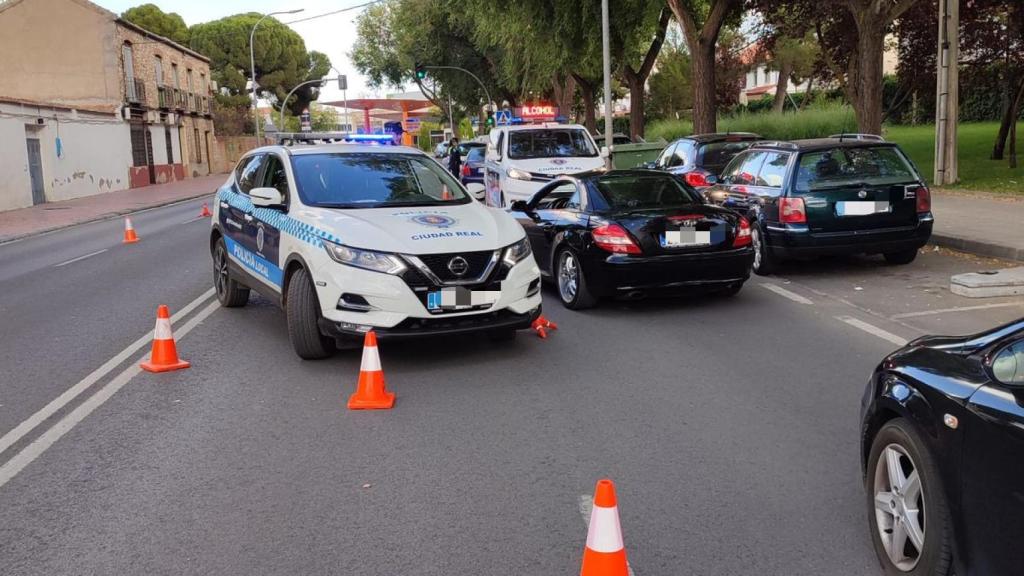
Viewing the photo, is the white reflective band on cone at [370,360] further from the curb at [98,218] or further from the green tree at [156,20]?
the green tree at [156,20]

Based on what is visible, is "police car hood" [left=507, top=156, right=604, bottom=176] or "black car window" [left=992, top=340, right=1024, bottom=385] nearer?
"black car window" [left=992, top=340, right=1024, bottom=385]

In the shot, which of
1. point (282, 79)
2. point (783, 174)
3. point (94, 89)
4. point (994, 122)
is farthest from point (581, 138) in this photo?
point (282, 79)

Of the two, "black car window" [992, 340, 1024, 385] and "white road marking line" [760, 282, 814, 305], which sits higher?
"black car window" [992, 340, 1024, 385]

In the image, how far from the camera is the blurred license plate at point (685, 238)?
8719 millimetres

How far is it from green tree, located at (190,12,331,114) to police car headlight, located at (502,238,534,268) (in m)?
72.8

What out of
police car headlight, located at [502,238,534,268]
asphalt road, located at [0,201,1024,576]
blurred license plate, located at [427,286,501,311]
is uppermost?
police car headlight, located at [502,238,534,268]

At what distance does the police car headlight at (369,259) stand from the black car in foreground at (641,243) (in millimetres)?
2648

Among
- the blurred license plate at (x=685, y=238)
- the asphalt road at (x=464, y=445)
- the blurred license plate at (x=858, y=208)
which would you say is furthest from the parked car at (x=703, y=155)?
the blurred license plate at (x=685, y=238)

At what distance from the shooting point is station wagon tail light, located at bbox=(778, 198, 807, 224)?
10.1 metres

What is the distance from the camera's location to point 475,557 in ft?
12.7

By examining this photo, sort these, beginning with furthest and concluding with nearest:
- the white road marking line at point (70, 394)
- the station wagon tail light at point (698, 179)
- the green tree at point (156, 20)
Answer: the green tree at point (156, 20)
the station wagon tail light at point (698, 179)
the white road marking line at point (70, 394)

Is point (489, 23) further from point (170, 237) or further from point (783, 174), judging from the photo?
point (783, 174)

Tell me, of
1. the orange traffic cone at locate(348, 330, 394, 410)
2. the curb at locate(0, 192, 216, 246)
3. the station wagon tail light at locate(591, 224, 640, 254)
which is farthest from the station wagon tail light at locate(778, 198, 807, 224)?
the curb at locate(0, 192, 216, 246)

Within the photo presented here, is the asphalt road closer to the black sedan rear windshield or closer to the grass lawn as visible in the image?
the black sedan rear windshield
